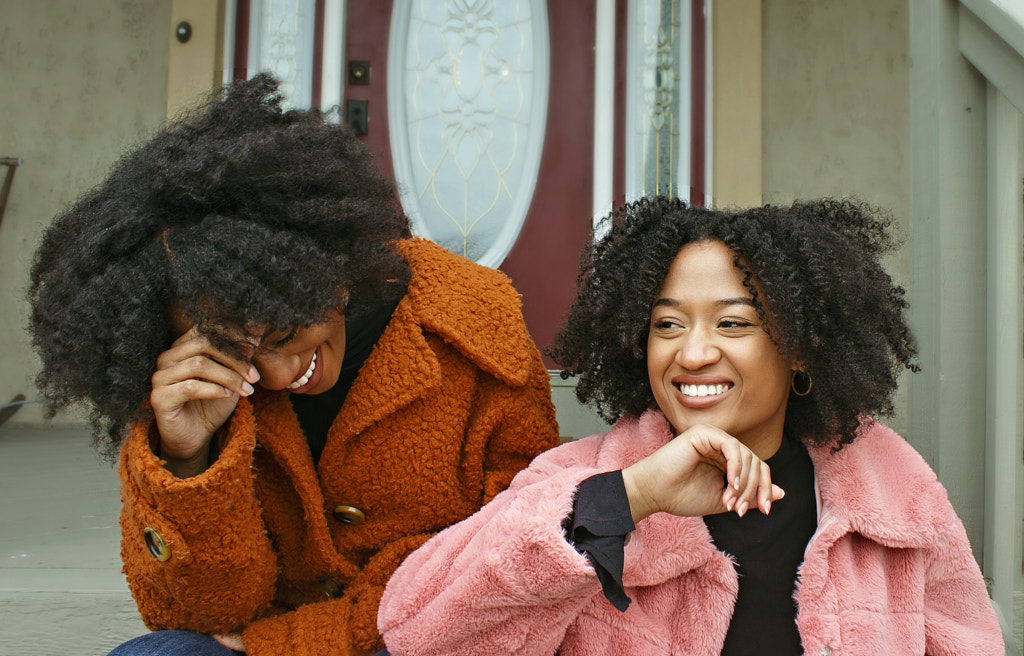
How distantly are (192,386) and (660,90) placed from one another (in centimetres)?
270

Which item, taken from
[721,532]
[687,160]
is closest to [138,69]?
[687,160]

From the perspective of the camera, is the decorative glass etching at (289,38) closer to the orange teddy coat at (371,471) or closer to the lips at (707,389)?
the orange teddy coat at (371,471)

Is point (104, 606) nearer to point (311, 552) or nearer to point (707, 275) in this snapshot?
point (311, 552)

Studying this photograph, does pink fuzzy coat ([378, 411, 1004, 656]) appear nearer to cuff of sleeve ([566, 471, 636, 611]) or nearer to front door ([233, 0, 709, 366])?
cuff of sleeve ([566, 471, 636, 611])

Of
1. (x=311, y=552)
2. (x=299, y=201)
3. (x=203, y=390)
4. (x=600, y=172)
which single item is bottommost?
(x=311, y=552)

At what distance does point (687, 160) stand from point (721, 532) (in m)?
2.34

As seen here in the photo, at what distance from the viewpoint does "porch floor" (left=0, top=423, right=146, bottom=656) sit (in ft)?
7.14

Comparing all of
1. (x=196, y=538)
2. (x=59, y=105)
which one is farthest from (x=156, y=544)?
(x=59, y=105)

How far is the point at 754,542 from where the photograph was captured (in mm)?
1481

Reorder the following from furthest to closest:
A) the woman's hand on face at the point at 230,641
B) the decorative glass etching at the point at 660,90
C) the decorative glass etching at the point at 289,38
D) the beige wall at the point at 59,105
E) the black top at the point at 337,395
Result: 1. the beige wall at the point at 59,105
2. the decorative glass etching at the point at 289,38
3. the decorative glass etching at the point at 660,90
4. the black top at the point at 337,395
5. the woman's hand on face at the point at 230,641

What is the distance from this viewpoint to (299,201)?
56.2 inches

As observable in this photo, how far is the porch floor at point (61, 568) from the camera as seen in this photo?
7.14 ft

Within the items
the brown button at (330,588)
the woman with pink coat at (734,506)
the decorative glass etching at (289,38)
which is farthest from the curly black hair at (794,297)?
the decorative glass etching at (289,38)

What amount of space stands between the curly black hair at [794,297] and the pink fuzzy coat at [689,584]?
0.45ft
